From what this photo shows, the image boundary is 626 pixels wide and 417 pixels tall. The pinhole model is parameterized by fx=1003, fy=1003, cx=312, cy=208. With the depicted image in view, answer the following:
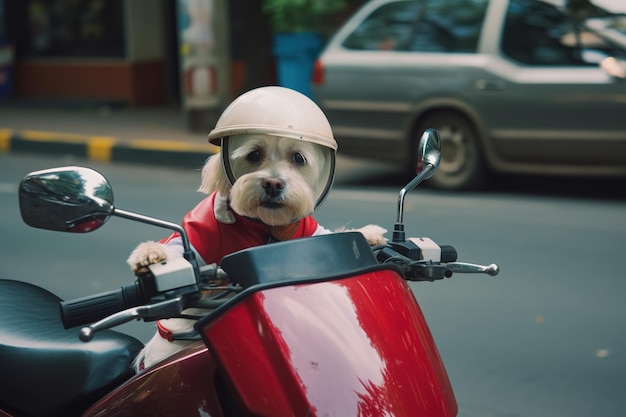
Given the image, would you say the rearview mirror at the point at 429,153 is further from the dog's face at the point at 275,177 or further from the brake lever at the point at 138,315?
the brake lever at the point at 138,315

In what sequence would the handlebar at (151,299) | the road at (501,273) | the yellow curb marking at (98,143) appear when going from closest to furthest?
the handlebar at (151,299), the road at (501,273), the yellow curb marking at (98,143)

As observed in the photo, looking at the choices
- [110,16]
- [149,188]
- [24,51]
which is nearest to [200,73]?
[149,188]

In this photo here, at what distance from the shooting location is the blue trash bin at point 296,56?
12320 mm

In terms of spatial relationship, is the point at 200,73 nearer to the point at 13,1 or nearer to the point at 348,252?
the point at 13,1

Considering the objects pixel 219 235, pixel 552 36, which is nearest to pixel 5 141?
pixel 552 36

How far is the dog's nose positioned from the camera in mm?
2205

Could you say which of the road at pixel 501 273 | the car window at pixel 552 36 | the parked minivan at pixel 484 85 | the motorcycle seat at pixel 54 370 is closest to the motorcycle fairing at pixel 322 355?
the motorcycle seat at pixel 54 370

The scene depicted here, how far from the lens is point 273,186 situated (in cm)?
221

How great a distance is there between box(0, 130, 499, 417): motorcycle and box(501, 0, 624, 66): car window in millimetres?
6469

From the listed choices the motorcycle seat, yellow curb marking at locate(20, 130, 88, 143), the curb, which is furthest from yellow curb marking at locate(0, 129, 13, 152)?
the motorcycle seat

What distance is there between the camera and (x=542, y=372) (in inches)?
179

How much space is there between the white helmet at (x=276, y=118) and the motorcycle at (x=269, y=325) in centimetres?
30

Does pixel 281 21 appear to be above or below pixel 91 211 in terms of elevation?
below

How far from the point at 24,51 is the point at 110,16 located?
2.06 meters
